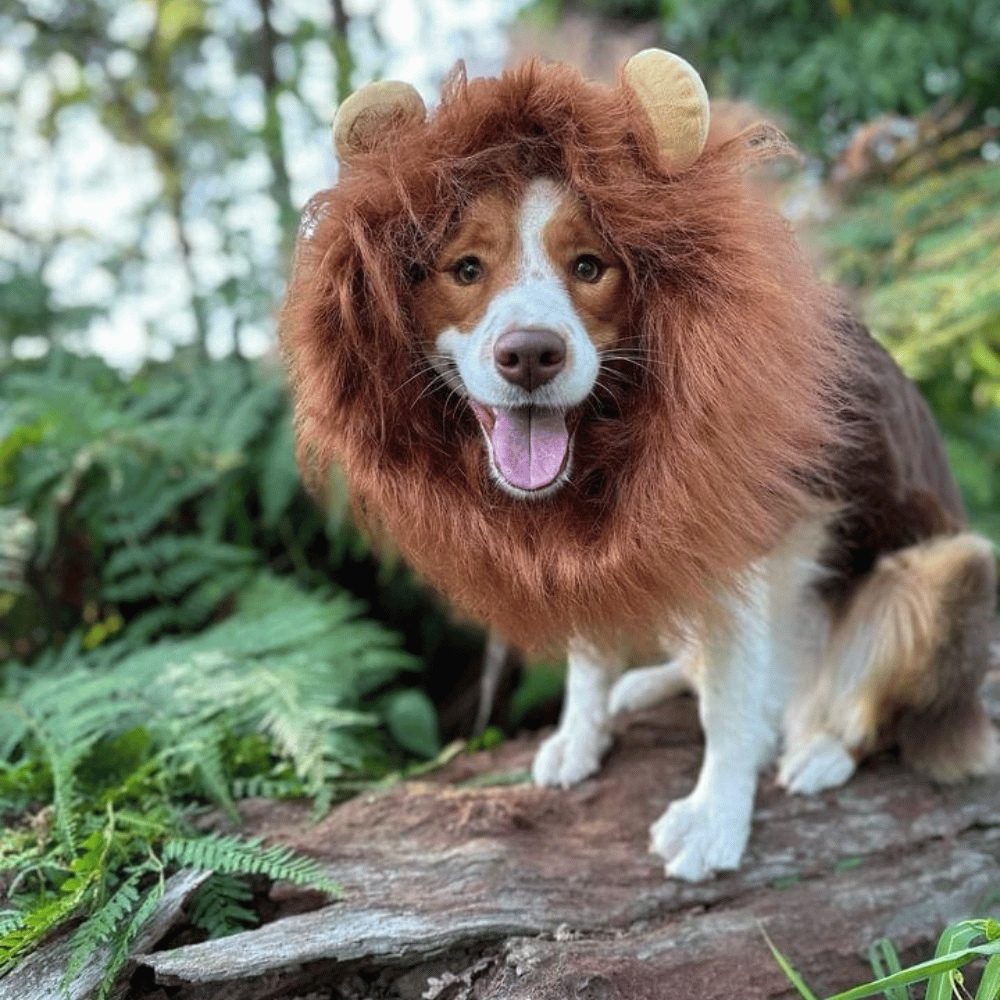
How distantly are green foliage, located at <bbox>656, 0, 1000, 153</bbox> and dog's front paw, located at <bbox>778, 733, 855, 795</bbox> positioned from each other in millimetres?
3555

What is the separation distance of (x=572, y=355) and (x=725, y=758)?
978 mm

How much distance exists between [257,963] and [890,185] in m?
4.42

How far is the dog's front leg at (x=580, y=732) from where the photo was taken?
240 cm

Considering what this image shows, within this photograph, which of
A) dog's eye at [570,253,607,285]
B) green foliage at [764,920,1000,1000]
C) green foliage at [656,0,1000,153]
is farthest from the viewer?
green foliage at [656,0,1000,153]

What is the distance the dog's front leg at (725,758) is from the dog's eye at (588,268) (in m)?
0.73

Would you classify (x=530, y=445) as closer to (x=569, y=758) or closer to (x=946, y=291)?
(x=569, y=758)

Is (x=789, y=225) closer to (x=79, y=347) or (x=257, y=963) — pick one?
(x=257, y=963)

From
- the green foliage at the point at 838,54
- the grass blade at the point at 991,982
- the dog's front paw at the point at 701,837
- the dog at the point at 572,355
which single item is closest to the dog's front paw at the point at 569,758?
the dog's front paw at the point at 701,837

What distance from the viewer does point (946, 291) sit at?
144 inches

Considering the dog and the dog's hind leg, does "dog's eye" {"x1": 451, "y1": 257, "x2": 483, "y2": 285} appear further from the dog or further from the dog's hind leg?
the dog's hind leg

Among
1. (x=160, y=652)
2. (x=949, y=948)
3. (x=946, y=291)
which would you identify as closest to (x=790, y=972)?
(x=949, y=948)

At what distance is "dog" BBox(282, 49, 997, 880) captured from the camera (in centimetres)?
163

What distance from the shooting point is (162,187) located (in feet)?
18.3

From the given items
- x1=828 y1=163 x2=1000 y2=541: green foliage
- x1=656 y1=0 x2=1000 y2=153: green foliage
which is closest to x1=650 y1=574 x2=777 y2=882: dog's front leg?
x1=828 y1=163 x2=1000 y2=541: green foliage
